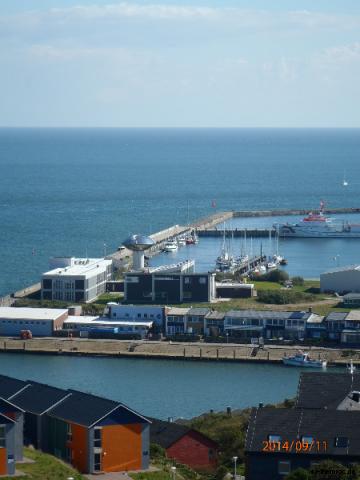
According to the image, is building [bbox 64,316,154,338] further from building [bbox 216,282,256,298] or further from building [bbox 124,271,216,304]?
building [bbox 216,282,256,298]

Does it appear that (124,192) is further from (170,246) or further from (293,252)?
(170,246)

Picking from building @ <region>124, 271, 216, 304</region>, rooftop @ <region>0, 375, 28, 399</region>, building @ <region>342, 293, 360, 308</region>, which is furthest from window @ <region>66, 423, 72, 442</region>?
building @ <region>124, 271, 216, 304</region>

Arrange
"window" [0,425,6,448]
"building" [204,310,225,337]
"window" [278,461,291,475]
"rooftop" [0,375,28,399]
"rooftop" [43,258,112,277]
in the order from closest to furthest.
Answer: "window" [278,461,291,475] → "window" [0,425,6,448] → "rooftop" [0,375,28,399] → "building" [204,310,225,337] → "rooftop" [43,258,112,277]

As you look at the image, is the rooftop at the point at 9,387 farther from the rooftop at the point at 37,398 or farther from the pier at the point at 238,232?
the pier at the point at 238,232

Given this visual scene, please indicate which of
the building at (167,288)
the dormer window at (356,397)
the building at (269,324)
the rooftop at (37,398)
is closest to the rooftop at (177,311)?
the building at (269,324)

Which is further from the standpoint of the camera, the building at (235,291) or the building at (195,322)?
the building at (235,291)

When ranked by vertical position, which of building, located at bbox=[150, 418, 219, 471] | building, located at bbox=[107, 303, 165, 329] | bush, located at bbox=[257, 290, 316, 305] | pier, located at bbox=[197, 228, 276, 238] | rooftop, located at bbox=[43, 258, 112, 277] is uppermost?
pier, located at bbox=[197, 228, 276, 238]

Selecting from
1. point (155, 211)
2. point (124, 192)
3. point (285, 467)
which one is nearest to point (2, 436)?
point (285, 467)

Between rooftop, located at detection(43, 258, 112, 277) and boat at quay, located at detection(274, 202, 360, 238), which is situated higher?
boat at quay, located at detection(274, 202, 360, 238)

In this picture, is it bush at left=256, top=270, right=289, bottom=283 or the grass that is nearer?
the grass
